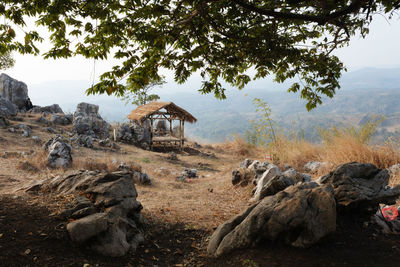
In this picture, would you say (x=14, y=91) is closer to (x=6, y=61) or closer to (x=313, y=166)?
(x=6, y=61)

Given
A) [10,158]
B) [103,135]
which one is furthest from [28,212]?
[103,135]

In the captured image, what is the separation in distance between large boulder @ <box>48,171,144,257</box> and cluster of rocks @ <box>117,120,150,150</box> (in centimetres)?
1464

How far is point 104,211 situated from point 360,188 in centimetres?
391

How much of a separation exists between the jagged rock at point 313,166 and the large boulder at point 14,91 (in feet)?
78.7

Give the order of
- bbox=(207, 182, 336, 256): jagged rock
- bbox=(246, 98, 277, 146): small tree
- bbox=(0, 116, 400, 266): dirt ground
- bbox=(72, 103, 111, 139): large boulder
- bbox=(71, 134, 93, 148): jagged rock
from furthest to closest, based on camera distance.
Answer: bbox=(72, 103, 111, 139): large boulder → bbox=(71, 134, 93, 148): jagged rock → bbox=(246, 98, 277, 146): small tree → bbox=(207, 182, 336, 256): jagged rock → bbox=(0, 116, 400, 266): dirt ground

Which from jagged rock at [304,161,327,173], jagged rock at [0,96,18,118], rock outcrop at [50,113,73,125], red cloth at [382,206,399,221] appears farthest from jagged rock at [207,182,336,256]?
rock outcrop at [50,113,73,125]

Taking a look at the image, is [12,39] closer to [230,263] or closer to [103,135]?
[230,263]

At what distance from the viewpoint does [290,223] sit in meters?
3.14

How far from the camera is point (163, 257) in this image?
3.57m

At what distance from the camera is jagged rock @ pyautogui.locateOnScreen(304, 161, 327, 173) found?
8306 mm

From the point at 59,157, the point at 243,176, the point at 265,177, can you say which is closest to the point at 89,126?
the point at 59,157

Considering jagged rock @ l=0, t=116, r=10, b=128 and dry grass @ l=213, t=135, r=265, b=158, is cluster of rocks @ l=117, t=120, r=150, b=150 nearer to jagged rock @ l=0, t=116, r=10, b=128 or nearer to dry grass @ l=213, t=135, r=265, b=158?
dry grass @ l=213, t=135, r=265, b=158

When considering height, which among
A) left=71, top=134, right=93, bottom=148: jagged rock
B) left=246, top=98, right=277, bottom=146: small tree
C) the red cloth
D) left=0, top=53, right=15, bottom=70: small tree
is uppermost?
left=0, top=53, right=15, bottom=70: small tree

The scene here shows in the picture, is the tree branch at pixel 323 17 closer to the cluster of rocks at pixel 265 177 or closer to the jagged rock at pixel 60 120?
the cluster of rocks at pixel 265 177
